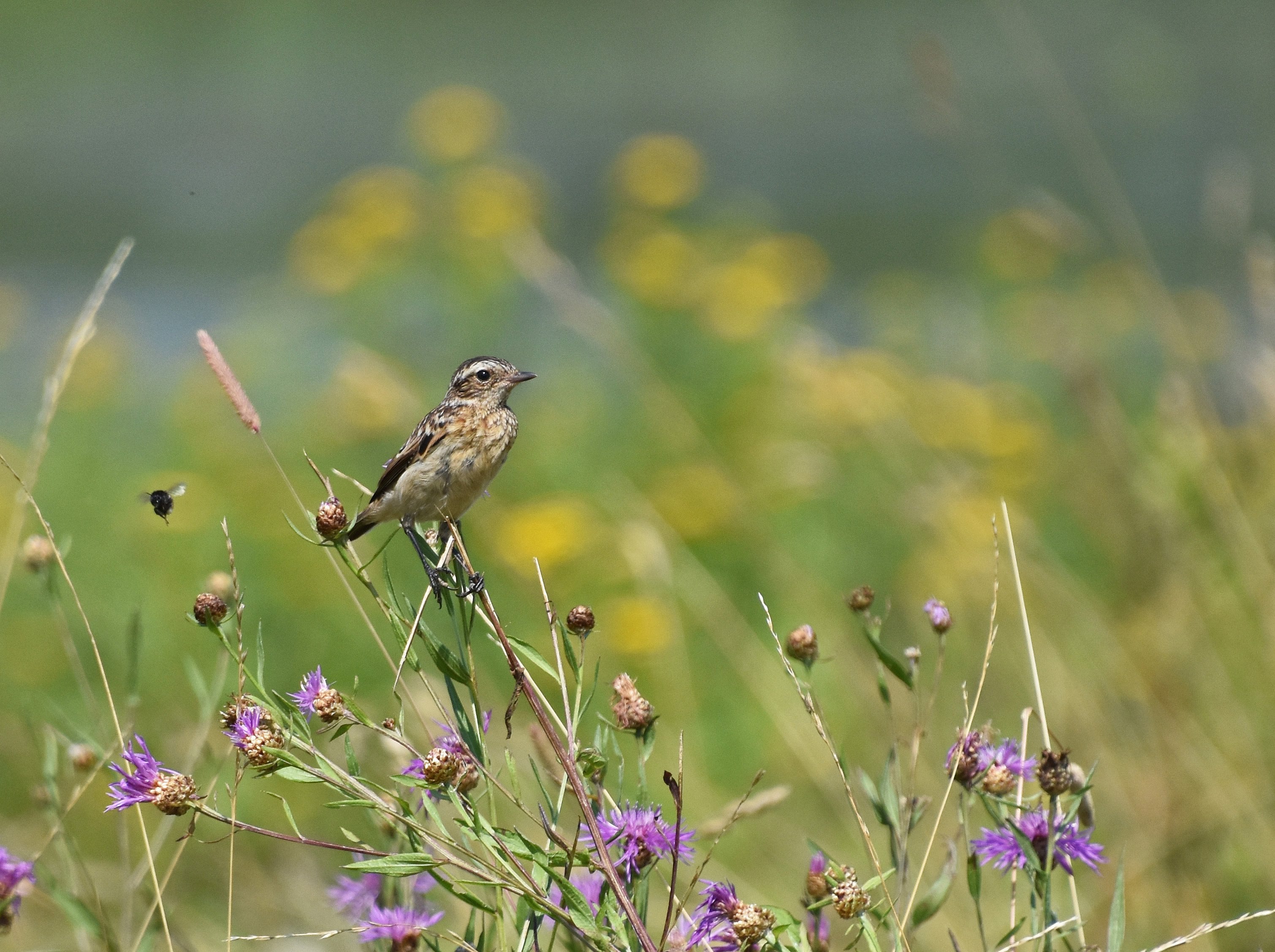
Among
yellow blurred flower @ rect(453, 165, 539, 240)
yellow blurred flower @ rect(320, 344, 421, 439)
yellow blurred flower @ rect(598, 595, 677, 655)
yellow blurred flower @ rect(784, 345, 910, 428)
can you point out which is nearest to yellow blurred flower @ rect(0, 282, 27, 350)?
yellow blurred flower @ rect(320, 344, 421, 439)

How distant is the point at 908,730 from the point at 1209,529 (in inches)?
48.3

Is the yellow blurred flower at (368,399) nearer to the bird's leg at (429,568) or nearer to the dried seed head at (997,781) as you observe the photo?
the bird's leg at (429,568)

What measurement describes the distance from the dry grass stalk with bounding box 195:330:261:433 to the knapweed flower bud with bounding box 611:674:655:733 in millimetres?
543

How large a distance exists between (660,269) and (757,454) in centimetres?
113

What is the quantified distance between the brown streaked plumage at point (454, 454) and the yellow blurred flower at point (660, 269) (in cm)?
373

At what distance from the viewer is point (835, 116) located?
17.1 meters

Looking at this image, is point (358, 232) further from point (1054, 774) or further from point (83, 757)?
point (1054, 774)

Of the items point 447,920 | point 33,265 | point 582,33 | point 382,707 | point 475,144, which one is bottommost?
point 447,920

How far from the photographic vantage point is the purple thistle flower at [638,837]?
167 centimetres

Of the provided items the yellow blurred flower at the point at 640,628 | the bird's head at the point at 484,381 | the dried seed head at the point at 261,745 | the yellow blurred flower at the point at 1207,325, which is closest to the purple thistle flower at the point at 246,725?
the dried seed head at the point at 261,745

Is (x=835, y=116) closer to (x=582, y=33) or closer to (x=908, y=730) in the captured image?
(x=582, y=33)

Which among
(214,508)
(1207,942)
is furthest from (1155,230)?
(1207,942)

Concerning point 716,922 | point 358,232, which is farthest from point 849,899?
point 358,232

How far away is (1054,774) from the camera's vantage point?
1.63 metres
